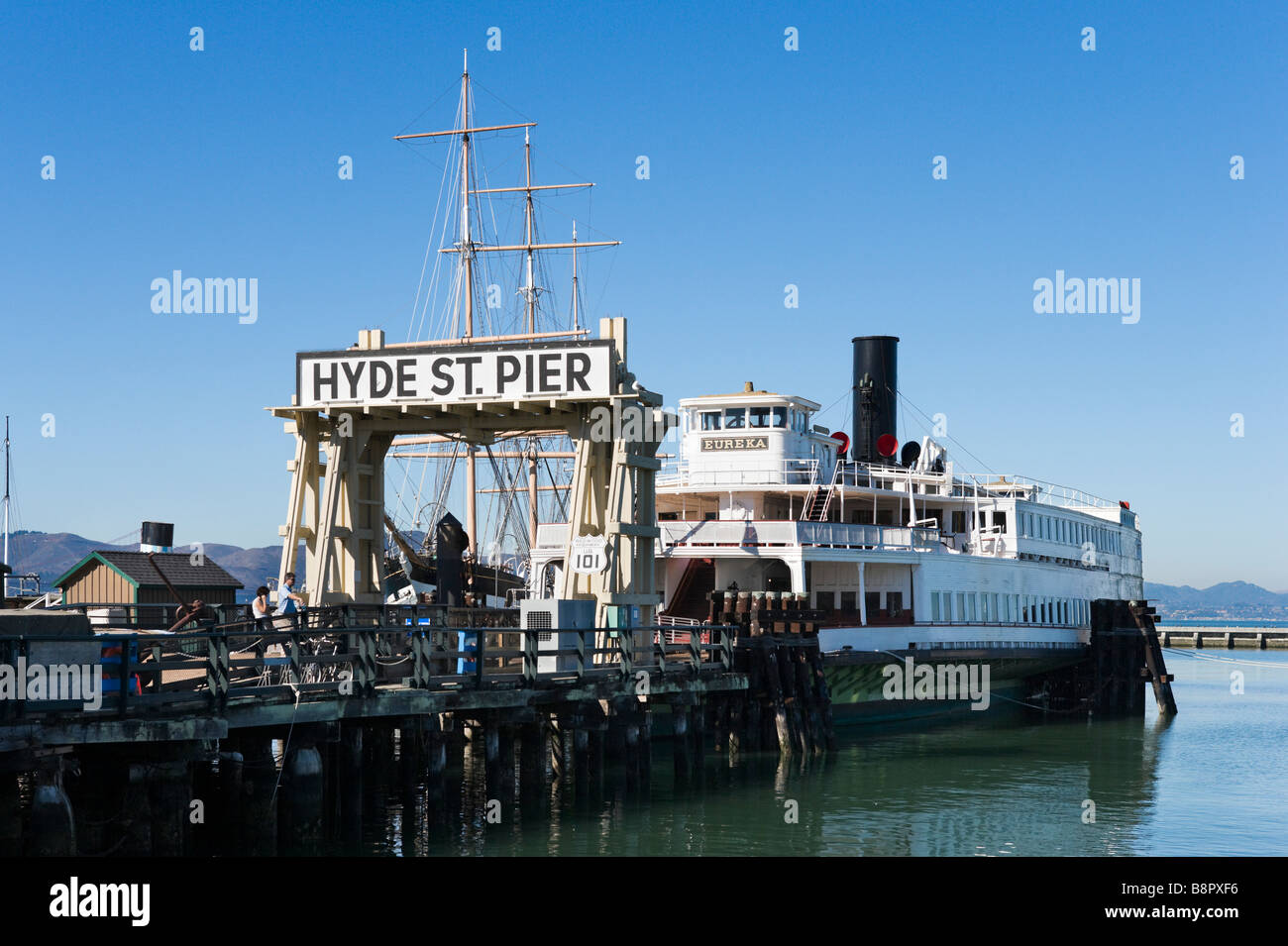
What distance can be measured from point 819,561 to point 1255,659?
221 ft

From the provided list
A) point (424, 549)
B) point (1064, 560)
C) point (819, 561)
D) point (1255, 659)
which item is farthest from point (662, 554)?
point (1255, 659)

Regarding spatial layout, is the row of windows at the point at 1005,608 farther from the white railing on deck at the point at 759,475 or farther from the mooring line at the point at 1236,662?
the mooring line at the point at 1236,662

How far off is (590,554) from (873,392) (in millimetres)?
26580

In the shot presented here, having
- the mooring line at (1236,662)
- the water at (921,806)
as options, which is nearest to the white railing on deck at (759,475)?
the water at (921,806)

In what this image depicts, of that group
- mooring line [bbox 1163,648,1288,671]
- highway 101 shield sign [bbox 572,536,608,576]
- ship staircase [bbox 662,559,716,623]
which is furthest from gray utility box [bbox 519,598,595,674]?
mooring line [bbox 1163,648,1288,671]

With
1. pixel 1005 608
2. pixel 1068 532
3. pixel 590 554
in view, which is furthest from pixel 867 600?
pixel 590 554

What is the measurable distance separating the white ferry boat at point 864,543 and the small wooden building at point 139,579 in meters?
11.5

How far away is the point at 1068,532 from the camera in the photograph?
56000 mm

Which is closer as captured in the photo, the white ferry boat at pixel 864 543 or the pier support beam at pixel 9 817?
the pier support beam at pixel 9 817

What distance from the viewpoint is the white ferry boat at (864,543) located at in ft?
134

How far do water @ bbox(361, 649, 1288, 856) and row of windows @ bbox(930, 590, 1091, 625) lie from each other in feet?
14.9

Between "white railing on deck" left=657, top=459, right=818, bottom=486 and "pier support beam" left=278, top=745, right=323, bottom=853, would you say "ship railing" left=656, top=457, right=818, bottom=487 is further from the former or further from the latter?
"pier support beam" left=278, top=745, right=323, bottom=853

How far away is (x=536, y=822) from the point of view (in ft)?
79.6

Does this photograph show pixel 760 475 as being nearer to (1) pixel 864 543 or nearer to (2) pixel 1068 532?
(1) pixel 864 543
